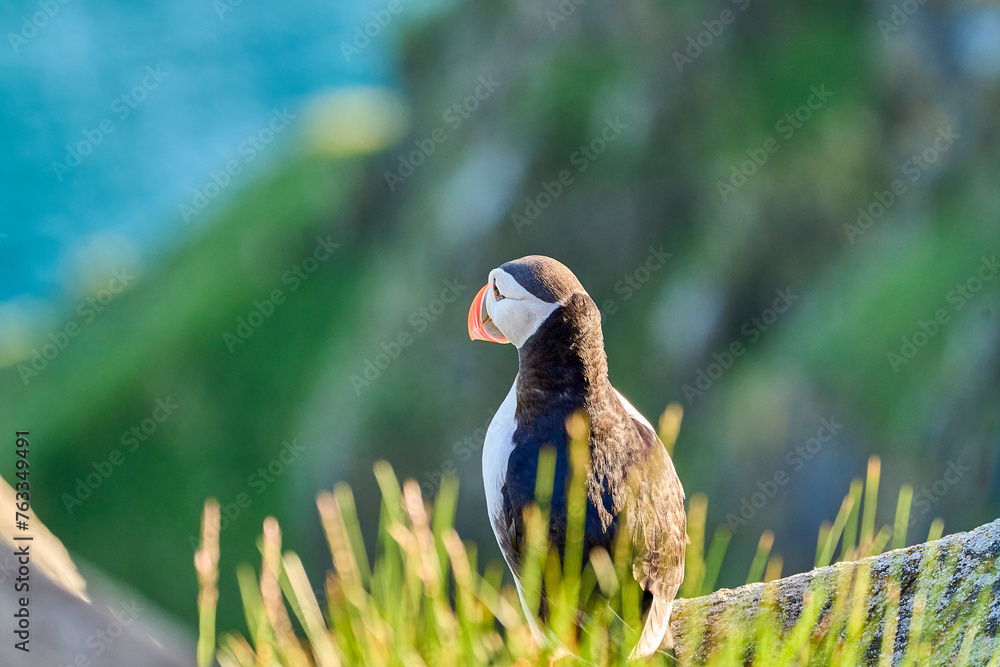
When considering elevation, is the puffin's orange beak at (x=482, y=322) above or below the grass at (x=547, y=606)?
above

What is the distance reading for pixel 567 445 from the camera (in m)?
3.11

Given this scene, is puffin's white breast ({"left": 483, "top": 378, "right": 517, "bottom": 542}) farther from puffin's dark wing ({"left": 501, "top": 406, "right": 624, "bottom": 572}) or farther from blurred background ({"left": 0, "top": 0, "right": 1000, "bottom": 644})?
blurred background ({"left": 0, "top": 0, "right": 1000, "bottom": 644})

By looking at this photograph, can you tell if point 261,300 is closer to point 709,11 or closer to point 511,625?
point 709,11

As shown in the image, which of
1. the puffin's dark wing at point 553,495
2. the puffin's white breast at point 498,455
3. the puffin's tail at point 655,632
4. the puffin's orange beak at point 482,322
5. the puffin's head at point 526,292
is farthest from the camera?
the puffin's orange beak at point 482,322

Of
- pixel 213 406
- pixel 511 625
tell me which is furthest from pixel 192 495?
pixel 511 625

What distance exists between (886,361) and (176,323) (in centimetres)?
1236

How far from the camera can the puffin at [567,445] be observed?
3016 mm

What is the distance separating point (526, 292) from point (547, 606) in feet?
3.80

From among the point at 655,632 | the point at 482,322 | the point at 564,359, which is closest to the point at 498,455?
the point at 564,359

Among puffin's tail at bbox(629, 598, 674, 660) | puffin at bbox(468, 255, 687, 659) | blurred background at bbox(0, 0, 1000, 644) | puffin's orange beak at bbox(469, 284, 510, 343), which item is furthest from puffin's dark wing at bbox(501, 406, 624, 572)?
blurred background at bbox(0, 0, 1000, 644)

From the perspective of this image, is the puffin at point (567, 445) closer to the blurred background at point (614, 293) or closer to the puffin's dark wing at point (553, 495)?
the puffin's dark wing at point (553, 495)

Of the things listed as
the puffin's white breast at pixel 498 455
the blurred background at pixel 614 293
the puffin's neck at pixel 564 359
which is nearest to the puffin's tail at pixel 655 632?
the puffin's white breast at pixel 498 455

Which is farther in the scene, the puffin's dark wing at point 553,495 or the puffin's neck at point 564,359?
the puffin's neck at point 564,359

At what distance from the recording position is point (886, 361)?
9258 mm
